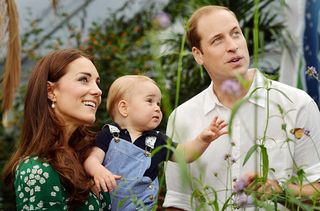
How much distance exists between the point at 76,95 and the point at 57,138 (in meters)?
0.18

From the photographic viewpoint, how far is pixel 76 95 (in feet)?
11.4

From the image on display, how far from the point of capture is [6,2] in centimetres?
396

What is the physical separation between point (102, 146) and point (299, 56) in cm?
420

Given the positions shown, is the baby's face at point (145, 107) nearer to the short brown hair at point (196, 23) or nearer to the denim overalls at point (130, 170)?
the denim overalls at point (130, 170)

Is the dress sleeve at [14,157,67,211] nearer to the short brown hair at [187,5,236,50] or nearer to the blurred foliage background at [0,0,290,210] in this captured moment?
the short brown hair at [187,5,236,50]

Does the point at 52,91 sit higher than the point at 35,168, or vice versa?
the point at 52,91

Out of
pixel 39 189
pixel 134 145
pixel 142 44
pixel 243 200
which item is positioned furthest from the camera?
pixel 142 44

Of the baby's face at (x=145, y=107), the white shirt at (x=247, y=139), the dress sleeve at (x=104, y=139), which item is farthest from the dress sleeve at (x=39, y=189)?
the white shirt at (x=247, y=139)

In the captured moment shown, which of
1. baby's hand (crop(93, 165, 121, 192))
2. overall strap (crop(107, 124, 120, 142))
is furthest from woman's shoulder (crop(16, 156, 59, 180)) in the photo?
overall strap (crop(107, 124, 120, 142))

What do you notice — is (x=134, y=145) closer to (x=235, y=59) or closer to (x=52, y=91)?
(x=52, y=91)

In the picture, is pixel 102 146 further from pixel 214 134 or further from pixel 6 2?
pixel 6 2

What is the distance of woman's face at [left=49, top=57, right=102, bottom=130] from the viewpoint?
346 cm

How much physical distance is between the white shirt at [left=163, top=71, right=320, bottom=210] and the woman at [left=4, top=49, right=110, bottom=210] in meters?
0.44

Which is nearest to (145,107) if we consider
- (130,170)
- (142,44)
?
(130,170)
